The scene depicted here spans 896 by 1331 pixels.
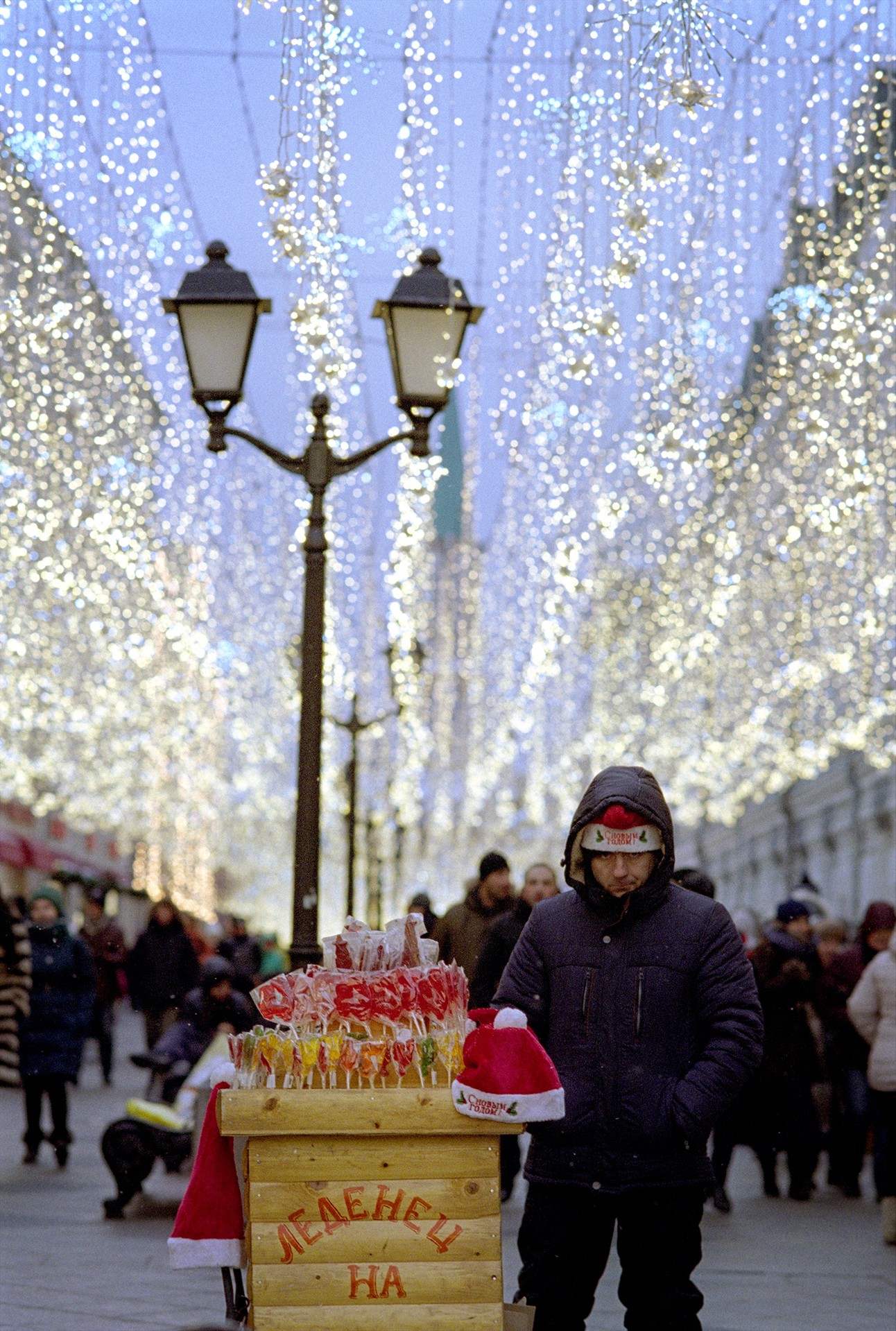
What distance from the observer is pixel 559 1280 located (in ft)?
15.9

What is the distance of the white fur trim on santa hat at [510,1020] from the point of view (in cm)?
465

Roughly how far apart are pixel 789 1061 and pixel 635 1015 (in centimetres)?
737

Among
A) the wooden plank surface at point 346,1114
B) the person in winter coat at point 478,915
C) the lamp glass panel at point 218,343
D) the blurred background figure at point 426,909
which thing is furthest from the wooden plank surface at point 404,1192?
the blurred background figure at point 426,909

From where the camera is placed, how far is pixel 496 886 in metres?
10.8

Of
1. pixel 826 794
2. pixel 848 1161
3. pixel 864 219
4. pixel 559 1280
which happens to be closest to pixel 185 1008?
pixel 848 1161

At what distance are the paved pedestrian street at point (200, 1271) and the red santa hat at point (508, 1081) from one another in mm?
2903

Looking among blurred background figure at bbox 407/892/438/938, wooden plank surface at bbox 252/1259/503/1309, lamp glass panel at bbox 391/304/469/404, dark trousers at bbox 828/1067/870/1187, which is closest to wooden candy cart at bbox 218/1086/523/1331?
wooden plank surface at bbox 252/1259/503/1309

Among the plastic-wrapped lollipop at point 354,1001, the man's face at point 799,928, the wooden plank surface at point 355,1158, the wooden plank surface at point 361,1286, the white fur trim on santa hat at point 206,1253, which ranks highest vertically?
the man's face at point 799,928

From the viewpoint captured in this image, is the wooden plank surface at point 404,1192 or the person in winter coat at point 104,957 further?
the person in winter coat at point 104,957

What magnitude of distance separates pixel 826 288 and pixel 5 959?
638cm

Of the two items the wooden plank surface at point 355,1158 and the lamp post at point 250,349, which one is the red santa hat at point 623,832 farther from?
the lamp post at point 250,349

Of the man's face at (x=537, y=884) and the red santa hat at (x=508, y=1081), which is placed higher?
the man's face at (x=537, y=884)

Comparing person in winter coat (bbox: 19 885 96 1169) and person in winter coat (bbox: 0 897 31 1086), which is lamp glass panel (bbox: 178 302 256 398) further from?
person in winter coat (bbox: 19 885 96 1169)

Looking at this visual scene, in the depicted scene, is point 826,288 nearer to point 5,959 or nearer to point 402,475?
point 402,475
